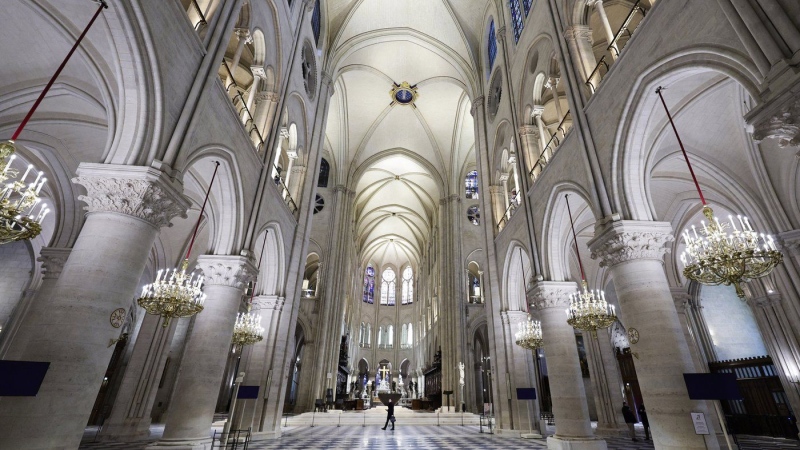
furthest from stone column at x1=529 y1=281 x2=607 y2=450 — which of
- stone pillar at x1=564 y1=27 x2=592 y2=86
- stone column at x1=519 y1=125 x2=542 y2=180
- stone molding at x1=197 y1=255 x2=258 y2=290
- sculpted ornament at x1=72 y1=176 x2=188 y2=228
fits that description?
sculpted ornament at x1=72 y1=176 x2=188 y2=228

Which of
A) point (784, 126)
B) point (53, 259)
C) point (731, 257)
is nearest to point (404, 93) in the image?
point (53, 259)

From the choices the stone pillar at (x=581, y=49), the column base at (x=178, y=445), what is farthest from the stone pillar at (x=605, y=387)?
the column base at (x=178, y=445)

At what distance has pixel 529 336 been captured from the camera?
37.3ft

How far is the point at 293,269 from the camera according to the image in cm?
1256

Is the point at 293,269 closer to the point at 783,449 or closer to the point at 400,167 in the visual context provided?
the point at 783,449

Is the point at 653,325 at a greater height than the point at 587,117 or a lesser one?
lesser

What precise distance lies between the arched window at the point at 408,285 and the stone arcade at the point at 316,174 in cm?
2378

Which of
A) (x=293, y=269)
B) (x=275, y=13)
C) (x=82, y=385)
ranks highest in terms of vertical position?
(x=275, y=13)

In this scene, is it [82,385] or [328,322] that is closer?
[82,385]

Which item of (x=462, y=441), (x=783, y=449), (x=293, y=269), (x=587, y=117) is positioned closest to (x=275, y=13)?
(x=293, y=269)

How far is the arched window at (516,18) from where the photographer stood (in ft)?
45.2

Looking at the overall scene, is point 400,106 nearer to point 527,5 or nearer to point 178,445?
point 527,5

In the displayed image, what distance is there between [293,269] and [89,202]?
25.2ft

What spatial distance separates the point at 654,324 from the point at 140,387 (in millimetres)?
13660
